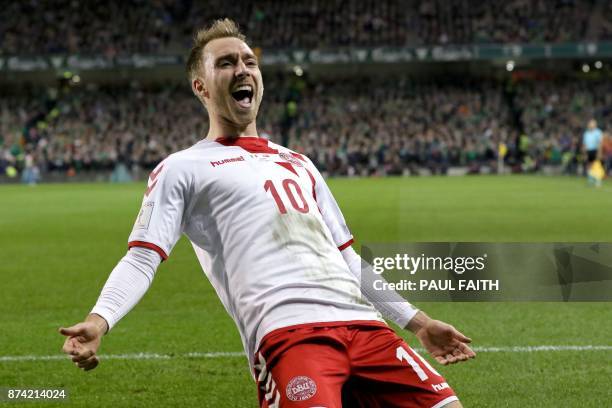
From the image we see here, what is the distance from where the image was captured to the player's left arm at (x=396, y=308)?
11.6ft

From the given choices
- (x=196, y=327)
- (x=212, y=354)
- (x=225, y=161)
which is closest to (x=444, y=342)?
(x=225, y=161)

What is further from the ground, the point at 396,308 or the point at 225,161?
the point at 225,161

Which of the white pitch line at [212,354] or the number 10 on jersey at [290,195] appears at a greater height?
the number 10 on jersey at [290,195]

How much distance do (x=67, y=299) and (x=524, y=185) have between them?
24.4 m

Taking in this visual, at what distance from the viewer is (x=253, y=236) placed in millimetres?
3311

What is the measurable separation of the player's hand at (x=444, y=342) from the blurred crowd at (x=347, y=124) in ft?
127

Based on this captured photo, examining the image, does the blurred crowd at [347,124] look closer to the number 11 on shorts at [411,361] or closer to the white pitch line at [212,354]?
the white pitch line at [212,354]

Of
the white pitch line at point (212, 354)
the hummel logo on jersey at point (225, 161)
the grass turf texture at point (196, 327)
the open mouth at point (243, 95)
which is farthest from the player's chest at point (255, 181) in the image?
the white pitch line at point (212, 354)

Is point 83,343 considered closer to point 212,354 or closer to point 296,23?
point 212,354

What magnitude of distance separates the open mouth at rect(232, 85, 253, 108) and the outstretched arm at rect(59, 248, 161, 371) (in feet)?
2.53

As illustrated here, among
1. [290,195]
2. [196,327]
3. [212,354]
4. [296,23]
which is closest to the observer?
[290,195]

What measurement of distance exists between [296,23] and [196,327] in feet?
151

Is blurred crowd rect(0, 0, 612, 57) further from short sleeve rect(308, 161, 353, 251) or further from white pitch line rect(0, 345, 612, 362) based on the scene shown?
short sleeve rect(308, 161, 353, 251)

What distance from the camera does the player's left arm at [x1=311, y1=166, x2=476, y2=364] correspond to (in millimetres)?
3551
